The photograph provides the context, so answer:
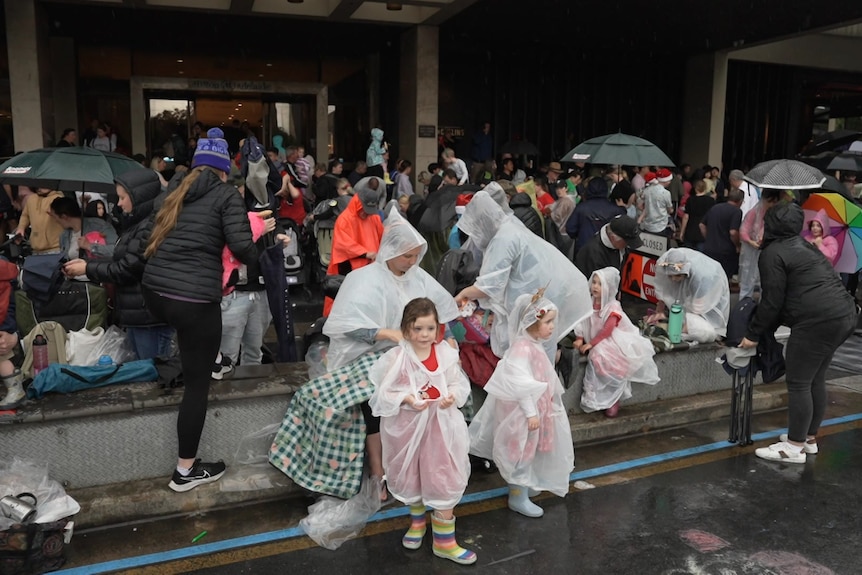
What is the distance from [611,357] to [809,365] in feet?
4.32

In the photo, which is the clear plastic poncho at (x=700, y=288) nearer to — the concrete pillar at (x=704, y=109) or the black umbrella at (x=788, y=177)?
the black umbrella at (x=788, y=177)

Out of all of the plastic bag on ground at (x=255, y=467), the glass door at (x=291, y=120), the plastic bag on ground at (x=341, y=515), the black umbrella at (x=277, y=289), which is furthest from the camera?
the glass door at (x=291, y=120)

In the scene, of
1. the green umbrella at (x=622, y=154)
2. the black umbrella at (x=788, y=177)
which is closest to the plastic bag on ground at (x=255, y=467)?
the black umbrella at (x=788, y=177)

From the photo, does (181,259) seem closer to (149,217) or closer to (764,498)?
(149,217)

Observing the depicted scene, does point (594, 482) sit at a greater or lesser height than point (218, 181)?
lesser

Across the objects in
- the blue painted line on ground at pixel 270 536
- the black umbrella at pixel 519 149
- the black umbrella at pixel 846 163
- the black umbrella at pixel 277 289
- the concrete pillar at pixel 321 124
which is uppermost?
the concrete pillar at pixel 321 124

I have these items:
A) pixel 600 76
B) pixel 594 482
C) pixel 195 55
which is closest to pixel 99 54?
pixel 195 55

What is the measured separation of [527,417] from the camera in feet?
13.8

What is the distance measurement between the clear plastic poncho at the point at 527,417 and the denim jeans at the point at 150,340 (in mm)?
2301

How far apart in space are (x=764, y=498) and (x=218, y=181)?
3.86m

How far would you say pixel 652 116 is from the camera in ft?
72.5

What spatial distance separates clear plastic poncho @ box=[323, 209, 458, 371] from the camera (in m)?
4.31

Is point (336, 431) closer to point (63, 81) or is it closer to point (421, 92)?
point (421, 92)

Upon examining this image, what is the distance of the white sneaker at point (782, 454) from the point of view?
5250 mm
